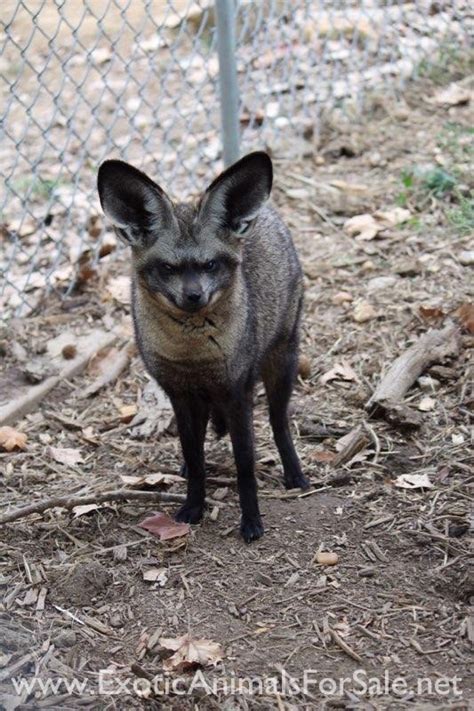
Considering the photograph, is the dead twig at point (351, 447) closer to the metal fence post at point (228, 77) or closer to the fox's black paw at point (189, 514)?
the fox's black paw at point (189, 514)

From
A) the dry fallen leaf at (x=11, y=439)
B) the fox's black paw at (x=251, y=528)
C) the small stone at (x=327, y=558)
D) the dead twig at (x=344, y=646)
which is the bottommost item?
the small stone at (x=327, y=558)

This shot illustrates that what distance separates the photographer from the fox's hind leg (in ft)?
15.1

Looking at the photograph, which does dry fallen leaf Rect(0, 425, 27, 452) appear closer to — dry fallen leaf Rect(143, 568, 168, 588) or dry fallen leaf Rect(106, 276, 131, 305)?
dry fallen leaf Rect(143, 568, 168, 588)

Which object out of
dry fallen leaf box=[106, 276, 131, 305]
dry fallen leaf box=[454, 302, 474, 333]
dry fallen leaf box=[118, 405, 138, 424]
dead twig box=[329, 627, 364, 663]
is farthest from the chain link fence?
dead twig box=[329, 627, 364, 663]

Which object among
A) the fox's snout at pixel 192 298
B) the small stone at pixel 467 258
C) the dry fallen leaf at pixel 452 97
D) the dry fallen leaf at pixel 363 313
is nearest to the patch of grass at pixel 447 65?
the dry fallen leaf at pixel 452 97

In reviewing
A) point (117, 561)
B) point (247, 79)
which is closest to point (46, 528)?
point (117, 561)

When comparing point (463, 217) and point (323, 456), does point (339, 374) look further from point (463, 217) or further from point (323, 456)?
point (463, 217)

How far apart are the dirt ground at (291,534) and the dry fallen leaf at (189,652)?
0.10ft

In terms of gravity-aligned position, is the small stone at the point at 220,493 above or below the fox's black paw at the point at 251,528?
below

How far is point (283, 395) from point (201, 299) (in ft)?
3.31

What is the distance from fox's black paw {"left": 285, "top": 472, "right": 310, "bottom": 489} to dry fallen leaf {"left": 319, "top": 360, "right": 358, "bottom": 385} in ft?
2.93

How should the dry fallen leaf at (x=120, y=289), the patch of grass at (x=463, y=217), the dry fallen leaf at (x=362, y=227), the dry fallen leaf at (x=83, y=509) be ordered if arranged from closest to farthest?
the dry fallen leaf at (x=83, y=509) < the dry fallen leaf at (x=120, y=289) < the patch of grass at (x=463, y=217) < the dry fallen leaf at (x=362, y=227)

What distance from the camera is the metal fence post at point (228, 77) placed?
237 inches

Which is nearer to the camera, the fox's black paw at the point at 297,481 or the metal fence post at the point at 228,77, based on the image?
the fox's black paw at the point at 297,481
